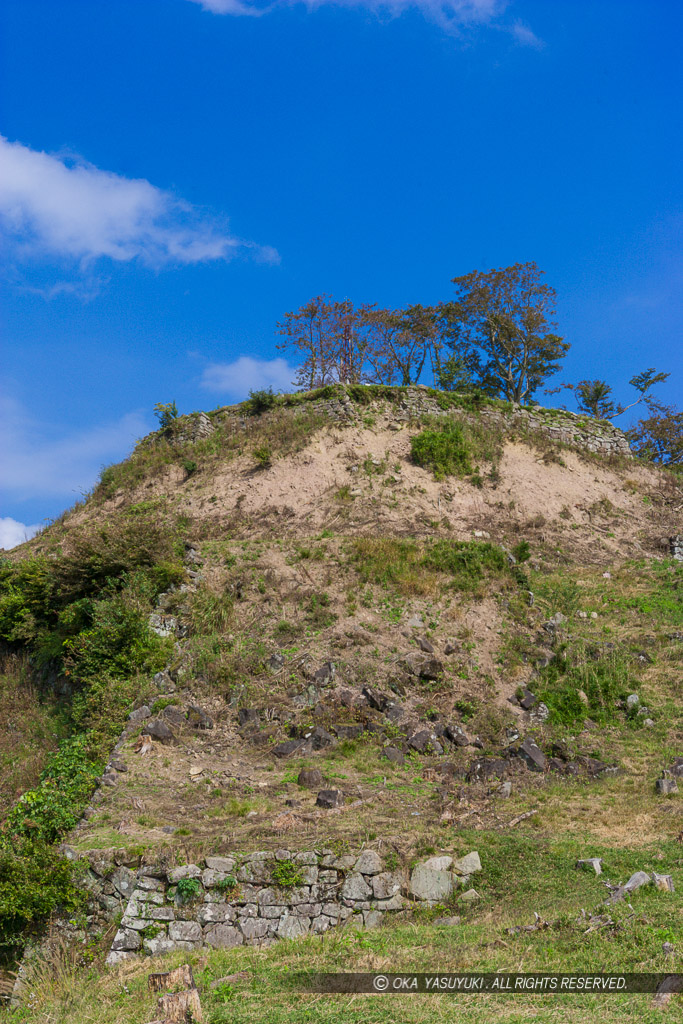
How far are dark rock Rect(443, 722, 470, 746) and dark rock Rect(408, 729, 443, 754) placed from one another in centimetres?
30

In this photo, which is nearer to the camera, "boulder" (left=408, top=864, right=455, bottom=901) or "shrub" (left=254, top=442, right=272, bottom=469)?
"boulder" (left=408, top=864, right=455, bottom=901)

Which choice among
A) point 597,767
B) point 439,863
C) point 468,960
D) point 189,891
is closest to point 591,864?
point 439,863

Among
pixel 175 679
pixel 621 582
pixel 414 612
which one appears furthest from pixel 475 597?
pixel 175 679

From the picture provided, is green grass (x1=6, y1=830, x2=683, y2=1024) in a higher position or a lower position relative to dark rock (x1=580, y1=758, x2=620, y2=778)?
lower

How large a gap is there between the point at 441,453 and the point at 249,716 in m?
12.6

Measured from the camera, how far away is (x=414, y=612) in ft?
45.5

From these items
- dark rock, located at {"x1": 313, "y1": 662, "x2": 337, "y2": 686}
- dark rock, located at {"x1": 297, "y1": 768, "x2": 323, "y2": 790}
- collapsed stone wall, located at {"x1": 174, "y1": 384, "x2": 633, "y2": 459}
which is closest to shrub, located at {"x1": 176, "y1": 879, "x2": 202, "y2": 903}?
dark rock, located at {"x1": 297, "y1": 768, "x2": 323, "y2": 790}

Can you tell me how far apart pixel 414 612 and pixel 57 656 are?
8031mm

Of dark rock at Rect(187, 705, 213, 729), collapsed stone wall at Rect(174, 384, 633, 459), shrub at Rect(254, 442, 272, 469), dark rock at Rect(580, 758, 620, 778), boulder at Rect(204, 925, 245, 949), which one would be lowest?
boulder at Rect(204, 925, 245, 949)

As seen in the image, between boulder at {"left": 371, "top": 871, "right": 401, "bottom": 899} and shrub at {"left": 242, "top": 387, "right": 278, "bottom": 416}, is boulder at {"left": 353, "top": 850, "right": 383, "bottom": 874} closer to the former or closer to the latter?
boulder at {"left": 371, "top": 871, "right": 401, "bottom": 899}

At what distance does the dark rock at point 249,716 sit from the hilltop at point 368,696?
119 millimetres

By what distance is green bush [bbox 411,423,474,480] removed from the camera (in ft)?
69.7

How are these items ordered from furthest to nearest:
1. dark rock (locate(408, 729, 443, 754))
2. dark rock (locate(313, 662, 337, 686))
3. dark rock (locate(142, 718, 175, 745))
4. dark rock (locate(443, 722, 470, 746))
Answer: dark rock (locate(313, 662, 337, 686))
dark rock (locate(443, 722, 470, 746))
dark rock (locate(408, 729, 443, 754))
dark rock (locate(142, 718, 175, 745))

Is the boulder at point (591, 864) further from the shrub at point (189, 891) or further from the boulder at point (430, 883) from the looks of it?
the shrub at point (189, 891)
